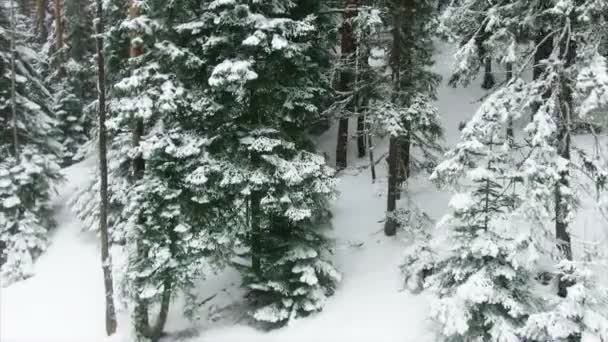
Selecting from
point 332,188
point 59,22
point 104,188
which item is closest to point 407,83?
point 332,188

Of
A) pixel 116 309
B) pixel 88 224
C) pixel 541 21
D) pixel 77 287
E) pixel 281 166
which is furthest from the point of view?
pixel 88 224

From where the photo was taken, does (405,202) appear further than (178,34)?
Yes

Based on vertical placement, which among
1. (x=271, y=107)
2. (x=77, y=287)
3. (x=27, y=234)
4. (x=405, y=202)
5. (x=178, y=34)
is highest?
(x=178, y=34)

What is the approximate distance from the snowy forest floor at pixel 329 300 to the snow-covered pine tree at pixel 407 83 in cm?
146

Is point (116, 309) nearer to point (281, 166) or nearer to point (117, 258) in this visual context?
point (117, 258)

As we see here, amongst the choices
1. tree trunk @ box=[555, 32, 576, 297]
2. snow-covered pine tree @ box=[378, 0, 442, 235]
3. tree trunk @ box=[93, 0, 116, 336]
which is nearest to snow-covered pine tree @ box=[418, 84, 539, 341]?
tree trunk @ box=[555, 32, 576, 297]

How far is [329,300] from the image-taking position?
13.2 metres

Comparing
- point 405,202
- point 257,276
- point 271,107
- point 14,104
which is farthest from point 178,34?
point 14,104

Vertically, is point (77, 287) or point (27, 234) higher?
point (27, 234)

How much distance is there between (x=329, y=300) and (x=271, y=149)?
4.55 m

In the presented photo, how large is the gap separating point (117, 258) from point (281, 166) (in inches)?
359

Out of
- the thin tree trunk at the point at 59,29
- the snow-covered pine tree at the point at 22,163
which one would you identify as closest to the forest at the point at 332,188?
the snow-covered pine tree at the point at 22,163

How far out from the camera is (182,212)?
12.8 m

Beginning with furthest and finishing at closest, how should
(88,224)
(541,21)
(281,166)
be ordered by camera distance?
(88,224), (281,166), (541,21)
